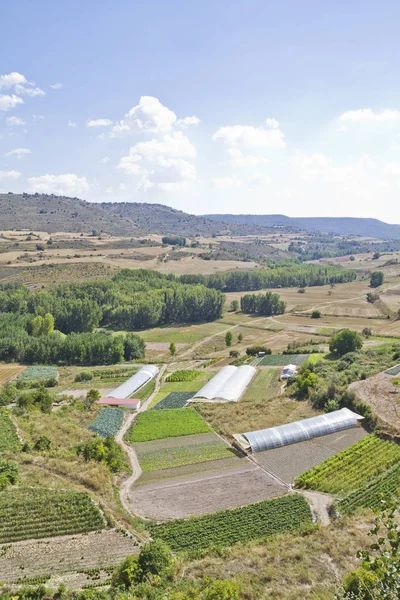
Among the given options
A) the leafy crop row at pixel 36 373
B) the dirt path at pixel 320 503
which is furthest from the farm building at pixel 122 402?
the dirt path at pixel 320 503

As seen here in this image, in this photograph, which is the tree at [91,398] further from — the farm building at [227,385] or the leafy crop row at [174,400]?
the farm building at [227,385]

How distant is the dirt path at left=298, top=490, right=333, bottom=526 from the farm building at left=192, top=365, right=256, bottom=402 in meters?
26.9

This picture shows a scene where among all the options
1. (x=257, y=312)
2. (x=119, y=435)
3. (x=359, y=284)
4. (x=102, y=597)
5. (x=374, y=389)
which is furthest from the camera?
(x=359, y=284)

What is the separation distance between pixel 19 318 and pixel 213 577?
98.0m

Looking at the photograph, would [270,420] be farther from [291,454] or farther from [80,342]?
[80,342]

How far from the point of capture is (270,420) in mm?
56375

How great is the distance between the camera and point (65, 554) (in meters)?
30.0

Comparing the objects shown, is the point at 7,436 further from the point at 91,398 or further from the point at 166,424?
the point at 166,424

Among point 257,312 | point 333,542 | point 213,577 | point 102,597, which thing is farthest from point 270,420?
point 257,312

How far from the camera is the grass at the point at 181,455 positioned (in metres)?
45.9

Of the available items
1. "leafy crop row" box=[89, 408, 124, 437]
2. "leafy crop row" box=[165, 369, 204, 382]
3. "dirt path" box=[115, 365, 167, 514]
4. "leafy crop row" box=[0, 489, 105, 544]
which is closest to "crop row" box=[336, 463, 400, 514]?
"dirt path" box=[115, 365, 167, 514]

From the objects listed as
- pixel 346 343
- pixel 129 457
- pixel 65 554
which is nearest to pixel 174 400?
pixel 129 457

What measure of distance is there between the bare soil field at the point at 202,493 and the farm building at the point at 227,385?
2206cm

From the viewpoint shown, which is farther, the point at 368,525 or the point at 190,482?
the point at 190,482
